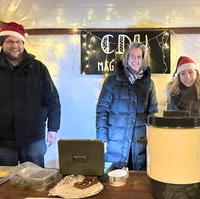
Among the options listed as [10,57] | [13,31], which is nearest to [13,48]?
[10,57]

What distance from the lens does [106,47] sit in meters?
3.01

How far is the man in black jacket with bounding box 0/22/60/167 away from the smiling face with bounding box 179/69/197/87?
1.06 m

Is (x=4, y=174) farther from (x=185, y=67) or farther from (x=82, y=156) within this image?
(x=185, y=67)

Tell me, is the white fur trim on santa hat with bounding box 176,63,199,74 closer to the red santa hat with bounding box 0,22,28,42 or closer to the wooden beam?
the wooden beam

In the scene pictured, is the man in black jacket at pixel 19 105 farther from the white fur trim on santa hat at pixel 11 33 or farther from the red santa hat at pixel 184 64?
the red santa hat at pixel 184 64

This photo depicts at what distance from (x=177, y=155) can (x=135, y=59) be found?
4.65ft

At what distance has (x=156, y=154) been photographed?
47.8 inches

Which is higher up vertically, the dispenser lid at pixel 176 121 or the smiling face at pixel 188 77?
the smiling face at pixel 188 77

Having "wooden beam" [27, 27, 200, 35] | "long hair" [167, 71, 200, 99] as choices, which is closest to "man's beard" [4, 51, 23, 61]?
"wooden beam" [27, 27, 200, 35]

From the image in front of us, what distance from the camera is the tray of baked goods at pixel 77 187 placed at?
136 centimetres

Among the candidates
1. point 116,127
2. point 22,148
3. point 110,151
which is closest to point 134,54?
point 116,127

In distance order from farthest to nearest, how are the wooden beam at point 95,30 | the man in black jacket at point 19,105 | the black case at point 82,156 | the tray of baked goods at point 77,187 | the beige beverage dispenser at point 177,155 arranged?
the wooden beam at point 95,30
the man in black jacket at point 19,105
the black case at point 82,156
the tray of baked goods at point 77,187
the beige beverage dispenser at point 177,155

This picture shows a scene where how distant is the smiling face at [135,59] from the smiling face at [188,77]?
0.37 m

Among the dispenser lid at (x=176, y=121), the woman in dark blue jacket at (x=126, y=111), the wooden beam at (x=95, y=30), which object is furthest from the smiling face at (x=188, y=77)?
the dispenser lid at (x=176, y=121)
